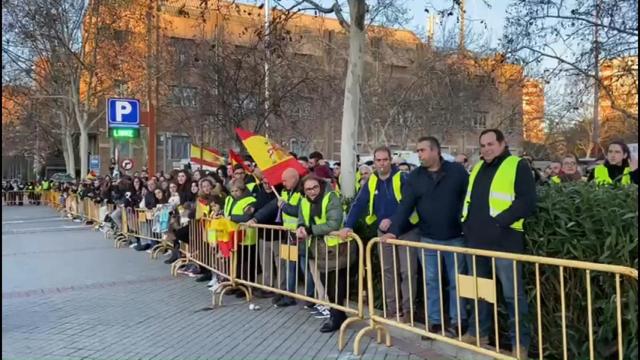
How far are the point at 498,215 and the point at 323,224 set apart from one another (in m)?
2.21

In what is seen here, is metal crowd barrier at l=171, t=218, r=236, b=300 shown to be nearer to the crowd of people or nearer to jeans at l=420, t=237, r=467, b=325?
the crowd of people

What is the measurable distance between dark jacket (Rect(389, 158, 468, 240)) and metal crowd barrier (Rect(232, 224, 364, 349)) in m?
0.64

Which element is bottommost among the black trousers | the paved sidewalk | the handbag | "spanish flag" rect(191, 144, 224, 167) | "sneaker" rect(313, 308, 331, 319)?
the paved sidewalk

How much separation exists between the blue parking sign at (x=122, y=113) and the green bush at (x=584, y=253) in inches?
485

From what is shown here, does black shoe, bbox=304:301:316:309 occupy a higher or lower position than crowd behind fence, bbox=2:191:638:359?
lower

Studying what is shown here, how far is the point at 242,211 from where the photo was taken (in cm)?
790

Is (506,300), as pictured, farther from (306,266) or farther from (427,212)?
(306,266)

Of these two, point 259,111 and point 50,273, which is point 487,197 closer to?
point 50,273

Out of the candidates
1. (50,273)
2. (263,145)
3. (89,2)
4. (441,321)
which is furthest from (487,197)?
(89,2)

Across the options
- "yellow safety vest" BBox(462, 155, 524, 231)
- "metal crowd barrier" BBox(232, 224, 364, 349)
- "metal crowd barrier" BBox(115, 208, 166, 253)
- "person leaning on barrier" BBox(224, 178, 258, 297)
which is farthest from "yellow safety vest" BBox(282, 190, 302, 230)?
"metal crowd barrier" BBox(115, 208, 166, 253)

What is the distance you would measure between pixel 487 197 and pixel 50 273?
26.8 ft

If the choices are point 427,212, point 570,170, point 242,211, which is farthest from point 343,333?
point 570,170

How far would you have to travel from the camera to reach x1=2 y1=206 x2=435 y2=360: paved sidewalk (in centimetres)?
553

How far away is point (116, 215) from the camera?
50.5ft
